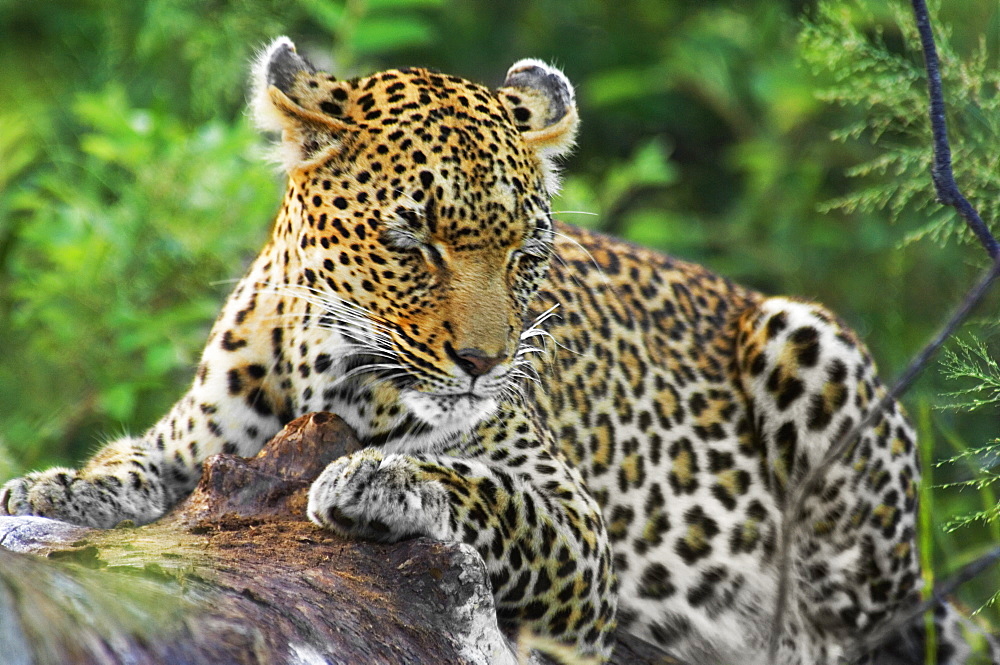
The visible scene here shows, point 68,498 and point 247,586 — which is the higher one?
point 247,586

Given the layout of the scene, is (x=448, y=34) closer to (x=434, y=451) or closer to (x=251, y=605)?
(x=434, y=451)

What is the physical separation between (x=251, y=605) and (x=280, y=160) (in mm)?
2417

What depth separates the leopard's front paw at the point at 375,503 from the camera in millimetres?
4848

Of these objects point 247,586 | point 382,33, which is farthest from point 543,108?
point 382,33

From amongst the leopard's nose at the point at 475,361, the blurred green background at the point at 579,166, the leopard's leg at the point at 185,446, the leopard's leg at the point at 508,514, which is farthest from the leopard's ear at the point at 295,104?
the leopard's leg at the point at 508,514

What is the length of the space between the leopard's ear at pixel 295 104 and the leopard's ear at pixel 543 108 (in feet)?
2.72

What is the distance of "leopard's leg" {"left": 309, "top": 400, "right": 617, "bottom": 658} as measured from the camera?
4906 millimetres

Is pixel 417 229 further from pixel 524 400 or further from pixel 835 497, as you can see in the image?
pixel 835 497

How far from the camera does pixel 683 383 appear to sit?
7551 millimetres

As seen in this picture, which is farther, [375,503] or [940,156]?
[375,503]

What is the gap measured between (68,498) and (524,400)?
6.94 feet

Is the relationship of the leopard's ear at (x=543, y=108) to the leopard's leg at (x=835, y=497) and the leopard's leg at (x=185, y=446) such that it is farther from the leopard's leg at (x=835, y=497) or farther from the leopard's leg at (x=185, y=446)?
the leopard's leg at (x=835, y=497)

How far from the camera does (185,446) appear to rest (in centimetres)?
612

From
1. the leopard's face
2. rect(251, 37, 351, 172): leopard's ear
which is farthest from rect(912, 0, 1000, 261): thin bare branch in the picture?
rect(251, 37, 351, 172): leopard's ear
